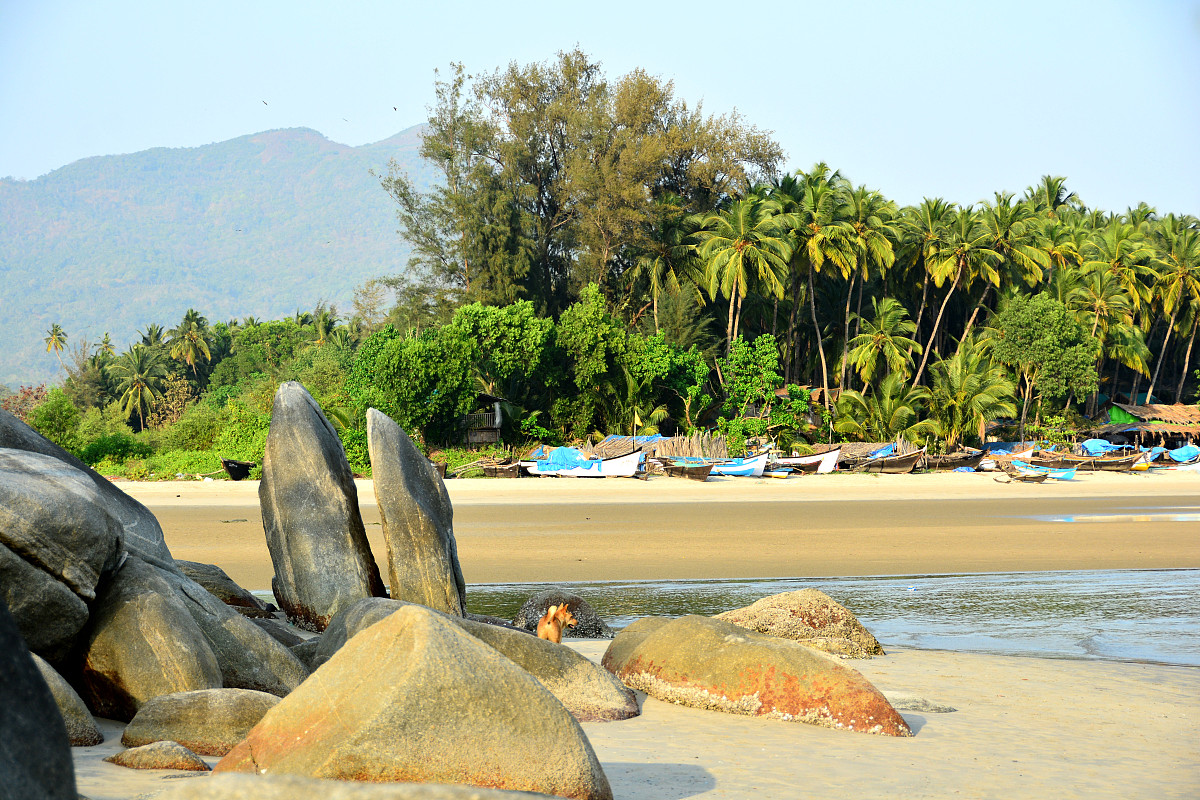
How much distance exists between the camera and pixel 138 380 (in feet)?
209

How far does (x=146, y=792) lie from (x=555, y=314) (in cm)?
4366

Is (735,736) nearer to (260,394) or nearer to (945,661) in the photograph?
(945,661)

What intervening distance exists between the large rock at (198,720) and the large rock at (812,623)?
14.4 feet

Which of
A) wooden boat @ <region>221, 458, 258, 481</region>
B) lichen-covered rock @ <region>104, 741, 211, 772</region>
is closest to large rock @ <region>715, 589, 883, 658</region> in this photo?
lichen-covered rock @ <region>104, 741, 211, 772</region>

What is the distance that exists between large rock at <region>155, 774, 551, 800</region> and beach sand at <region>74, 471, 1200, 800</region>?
0.41 meters

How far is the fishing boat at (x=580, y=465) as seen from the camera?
31094 millimetres

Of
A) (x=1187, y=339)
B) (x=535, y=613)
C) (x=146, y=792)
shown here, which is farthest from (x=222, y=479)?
(x=1187, y=339)

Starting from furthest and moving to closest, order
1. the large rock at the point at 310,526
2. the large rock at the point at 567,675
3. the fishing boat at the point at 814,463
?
1. the fishing boat at the point at 814,463
2. the large rock at the point at 310,526
3. the large rock at the point at 567,675

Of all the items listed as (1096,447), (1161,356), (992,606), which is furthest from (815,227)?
(992,606)

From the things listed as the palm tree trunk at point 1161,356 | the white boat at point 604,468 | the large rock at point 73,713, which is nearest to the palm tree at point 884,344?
the palm tree trunk at point 1161,356

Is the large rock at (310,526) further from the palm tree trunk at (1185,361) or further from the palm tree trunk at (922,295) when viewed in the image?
the palm tree trunk at (1185,361)

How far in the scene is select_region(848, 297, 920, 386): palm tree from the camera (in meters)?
46.0

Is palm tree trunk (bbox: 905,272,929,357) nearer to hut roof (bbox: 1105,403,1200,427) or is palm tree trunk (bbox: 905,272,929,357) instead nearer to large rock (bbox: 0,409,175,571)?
hut roof (bbox: 1105,403,1200,427)

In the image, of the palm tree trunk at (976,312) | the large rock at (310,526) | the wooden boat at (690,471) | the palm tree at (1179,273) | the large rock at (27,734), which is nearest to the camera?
the large rock at (27,734)
